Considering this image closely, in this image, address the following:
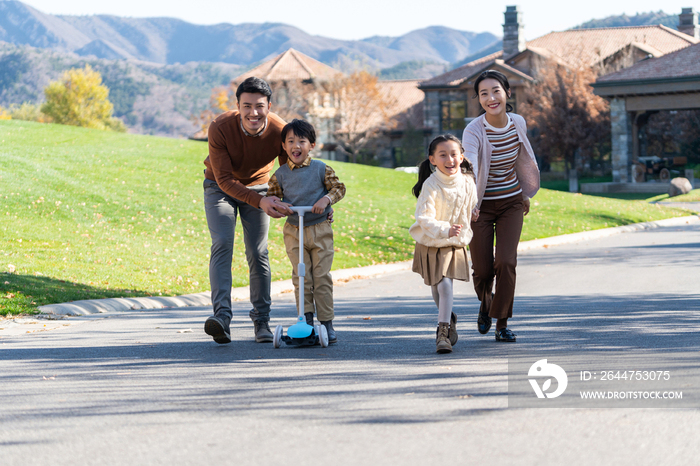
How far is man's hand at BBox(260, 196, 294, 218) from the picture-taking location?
6016 mm

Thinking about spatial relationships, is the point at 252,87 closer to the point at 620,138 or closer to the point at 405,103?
the point at 620,138

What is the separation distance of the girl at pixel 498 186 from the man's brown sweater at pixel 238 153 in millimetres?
1546

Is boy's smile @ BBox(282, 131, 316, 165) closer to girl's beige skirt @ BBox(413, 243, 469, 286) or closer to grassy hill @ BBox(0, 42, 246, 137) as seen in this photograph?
girl's beige skirt @ BBox(413, 243, 469, 286)

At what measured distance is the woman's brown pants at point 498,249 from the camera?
6167 mm

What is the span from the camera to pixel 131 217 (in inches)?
673

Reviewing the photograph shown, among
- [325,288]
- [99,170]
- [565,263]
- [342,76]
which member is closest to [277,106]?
[342,76]

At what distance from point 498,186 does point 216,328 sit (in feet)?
8.01

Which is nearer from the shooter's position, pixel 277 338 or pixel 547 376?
pixel 547 376

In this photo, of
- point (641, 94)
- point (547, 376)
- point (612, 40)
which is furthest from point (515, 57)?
point (547, 376)

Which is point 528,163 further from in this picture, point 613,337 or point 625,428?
point 625,428

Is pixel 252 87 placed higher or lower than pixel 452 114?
lower

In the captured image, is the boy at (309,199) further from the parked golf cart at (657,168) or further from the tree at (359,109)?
the tree at (359,109)

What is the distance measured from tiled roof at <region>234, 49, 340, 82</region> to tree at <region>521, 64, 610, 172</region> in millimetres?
18019

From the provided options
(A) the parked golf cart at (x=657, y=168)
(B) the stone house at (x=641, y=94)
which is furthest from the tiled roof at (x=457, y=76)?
(B) the stone house at (x=641, y=94)
